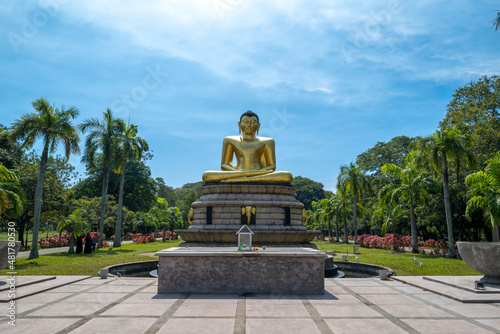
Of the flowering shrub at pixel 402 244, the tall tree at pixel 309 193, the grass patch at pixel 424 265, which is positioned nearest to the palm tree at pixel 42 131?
the grass patch at pixel 424 265

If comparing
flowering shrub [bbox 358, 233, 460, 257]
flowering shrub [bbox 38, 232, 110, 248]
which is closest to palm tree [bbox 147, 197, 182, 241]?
flowering shrub [bbox 38, 232, 110, 248]

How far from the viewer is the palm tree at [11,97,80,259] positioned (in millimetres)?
16891

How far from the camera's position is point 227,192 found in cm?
1529

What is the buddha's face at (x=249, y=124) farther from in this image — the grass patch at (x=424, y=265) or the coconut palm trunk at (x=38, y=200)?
the coconut palm trunk at (x=38, y=200)

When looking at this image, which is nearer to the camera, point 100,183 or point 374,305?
point 374,305

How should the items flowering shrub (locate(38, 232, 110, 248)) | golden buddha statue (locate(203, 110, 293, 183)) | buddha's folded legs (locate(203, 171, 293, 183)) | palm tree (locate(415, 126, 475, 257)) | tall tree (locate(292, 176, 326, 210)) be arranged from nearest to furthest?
buddha's folded legs (locate(203, 171, 293, 183)), golden buddha statue (locate(203, 110, 293, 183)), palm tree (locate(415, 126, 475, 257)), flowering shrub (locate(38, 232, 110, 248)), tall tree (locate(292, 176, 326, 210))

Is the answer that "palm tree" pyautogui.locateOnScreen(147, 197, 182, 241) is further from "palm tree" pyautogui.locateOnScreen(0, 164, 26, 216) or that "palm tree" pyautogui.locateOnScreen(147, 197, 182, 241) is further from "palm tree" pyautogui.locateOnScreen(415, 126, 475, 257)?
"palm tree" pyautogui.locateOnScreen(415, 126, 475, 257)

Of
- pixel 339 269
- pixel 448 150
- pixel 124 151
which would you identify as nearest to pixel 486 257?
pixel 339 269

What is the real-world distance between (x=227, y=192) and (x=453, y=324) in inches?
422

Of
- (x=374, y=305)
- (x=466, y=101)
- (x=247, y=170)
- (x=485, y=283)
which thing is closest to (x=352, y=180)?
(x=466, y=101)

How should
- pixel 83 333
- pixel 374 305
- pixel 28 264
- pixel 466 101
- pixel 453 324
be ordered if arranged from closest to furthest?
1. pixel 83 333
2. pixel 453 324
3. pixel 374 305
4. pixel 28 264
5. pixel 466 101

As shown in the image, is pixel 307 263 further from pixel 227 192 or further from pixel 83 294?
pixel 227 192

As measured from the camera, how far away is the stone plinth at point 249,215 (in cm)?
1345

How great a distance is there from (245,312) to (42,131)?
15747 millimetres
